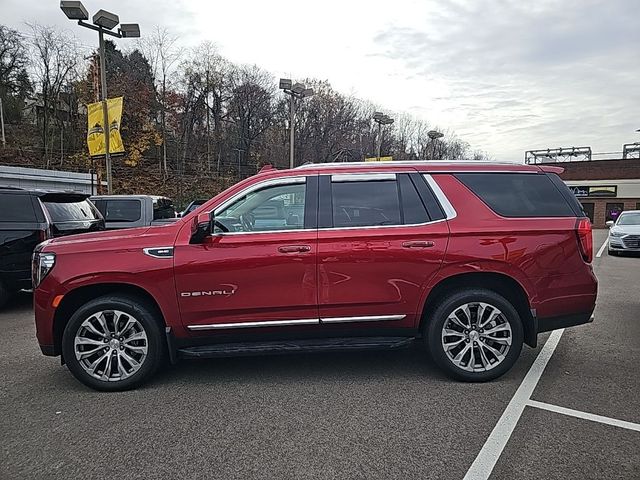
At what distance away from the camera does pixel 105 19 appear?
47.2 feet

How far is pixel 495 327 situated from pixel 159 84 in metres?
37.4

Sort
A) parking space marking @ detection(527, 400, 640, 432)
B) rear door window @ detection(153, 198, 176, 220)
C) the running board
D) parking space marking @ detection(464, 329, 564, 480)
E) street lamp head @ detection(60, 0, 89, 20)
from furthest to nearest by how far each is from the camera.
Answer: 1. street lamp head @ detection(60, 0, 89, 20)
2. rear door window @ detection(153, 198, 176, 220)
3. the running board
4. parking space marking @ detection(527, 400, 640, 432)
5. parking space marking @ detection(464, 329, 564, 480)

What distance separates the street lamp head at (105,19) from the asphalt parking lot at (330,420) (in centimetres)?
1227

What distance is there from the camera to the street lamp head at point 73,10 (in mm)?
13494

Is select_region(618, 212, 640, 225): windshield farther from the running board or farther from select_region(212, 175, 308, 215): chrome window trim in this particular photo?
select_region(212, 175, 308, 215): chrome window trim

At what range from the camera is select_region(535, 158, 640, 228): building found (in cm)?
4353

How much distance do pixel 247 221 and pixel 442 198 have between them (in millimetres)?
1797

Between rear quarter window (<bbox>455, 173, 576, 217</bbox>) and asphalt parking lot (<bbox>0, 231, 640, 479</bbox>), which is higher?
rear quarter window (<bbox>455, 173, 576, 217</bbox>)

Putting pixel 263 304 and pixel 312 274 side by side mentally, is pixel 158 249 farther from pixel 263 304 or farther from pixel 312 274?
pixel 312 274

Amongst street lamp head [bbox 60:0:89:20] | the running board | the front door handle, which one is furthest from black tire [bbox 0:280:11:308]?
street lamp head [bbox 60:0:89:20]

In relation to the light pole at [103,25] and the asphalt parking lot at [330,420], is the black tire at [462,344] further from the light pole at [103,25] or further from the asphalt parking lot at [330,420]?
the light pole at [103,25]

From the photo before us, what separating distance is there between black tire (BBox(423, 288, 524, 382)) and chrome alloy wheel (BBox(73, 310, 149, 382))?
2555mm

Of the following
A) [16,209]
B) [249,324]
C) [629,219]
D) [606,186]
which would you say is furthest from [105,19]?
[606,186]

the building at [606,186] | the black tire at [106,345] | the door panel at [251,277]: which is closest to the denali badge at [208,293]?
the door panel at [251,277]
